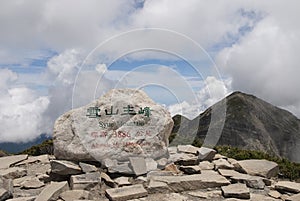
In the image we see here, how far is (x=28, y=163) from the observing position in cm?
1273

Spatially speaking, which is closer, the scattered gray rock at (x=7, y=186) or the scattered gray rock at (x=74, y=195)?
the scattered gray rock at (x=74, y=195)

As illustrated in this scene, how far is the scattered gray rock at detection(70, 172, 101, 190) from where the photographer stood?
939 cm

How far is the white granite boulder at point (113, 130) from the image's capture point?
1058 centimetres

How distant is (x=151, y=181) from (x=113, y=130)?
6.92ft

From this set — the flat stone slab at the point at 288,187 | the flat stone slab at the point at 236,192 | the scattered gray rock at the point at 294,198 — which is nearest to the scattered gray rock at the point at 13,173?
the flat stone slab at the point at 236,192

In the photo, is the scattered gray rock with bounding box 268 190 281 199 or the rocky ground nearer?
the rocky ground

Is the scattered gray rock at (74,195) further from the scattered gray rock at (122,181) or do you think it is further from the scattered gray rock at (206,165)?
the scattered gray rock at (206,165)

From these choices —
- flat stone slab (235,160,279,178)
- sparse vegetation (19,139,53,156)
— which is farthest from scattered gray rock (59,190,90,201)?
sparse vegetation (19,139,53,156)

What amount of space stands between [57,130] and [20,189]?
6.41ft

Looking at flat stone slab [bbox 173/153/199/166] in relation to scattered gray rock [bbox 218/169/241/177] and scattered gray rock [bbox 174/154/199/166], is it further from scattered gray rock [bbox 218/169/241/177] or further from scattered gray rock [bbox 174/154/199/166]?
scattered gray rock [bbox 218/169/241/177]

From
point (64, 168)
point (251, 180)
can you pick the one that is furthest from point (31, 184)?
point (251, 180)

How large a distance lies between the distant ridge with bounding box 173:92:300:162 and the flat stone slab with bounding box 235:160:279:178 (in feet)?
72.5

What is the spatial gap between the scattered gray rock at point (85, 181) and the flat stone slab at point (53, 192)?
213 mm

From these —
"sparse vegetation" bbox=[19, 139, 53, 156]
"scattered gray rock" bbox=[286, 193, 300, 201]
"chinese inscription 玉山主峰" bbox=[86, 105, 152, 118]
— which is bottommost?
"scattered gray rock" bbox=[286, 193, 300, 201]
